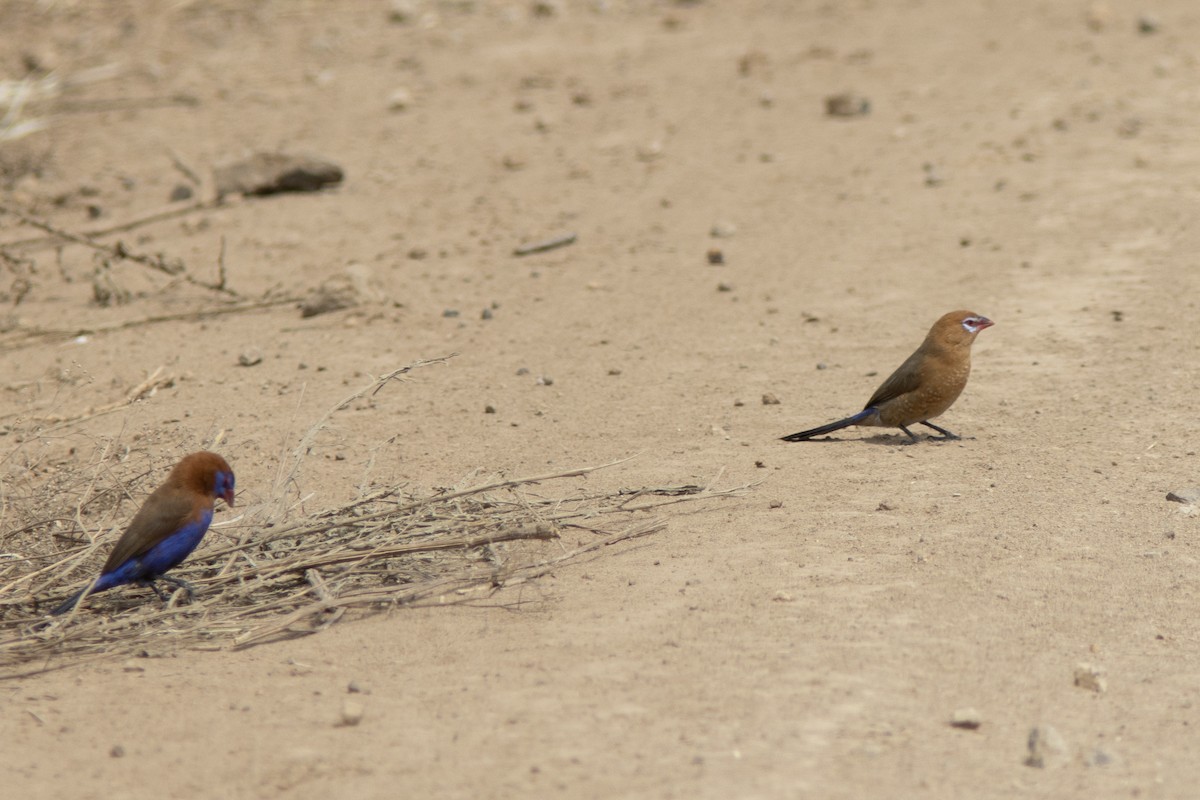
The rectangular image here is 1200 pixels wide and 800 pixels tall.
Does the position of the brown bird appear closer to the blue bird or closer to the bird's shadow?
the bird's shadow

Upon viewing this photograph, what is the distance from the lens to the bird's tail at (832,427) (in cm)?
574

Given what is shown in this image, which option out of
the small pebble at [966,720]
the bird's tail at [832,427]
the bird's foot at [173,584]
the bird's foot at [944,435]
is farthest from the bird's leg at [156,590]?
the bird's foot at [944,435]

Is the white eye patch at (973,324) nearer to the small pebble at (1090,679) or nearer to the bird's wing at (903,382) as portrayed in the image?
the bird's wing at (903,382)

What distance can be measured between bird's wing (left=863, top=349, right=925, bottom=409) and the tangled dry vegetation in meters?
1.03

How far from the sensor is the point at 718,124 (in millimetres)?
10844

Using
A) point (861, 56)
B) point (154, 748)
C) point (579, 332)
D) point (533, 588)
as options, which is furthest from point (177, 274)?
point (861, 56)

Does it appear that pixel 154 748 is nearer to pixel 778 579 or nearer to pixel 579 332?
pixel 778 579

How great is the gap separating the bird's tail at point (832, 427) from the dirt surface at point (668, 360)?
98 millimetres

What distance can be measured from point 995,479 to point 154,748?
10.7ft

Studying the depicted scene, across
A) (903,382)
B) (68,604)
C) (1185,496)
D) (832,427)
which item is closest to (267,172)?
(832,427)

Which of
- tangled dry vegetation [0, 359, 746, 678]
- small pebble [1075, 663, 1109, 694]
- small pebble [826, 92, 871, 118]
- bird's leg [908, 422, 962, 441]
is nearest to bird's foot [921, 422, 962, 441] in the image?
bird's leg [908, 422, 962, 441]

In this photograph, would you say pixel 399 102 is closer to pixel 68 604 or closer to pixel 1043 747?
pixel 68 604

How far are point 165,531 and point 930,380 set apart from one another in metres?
3.14

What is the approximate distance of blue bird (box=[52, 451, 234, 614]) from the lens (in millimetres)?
4180
